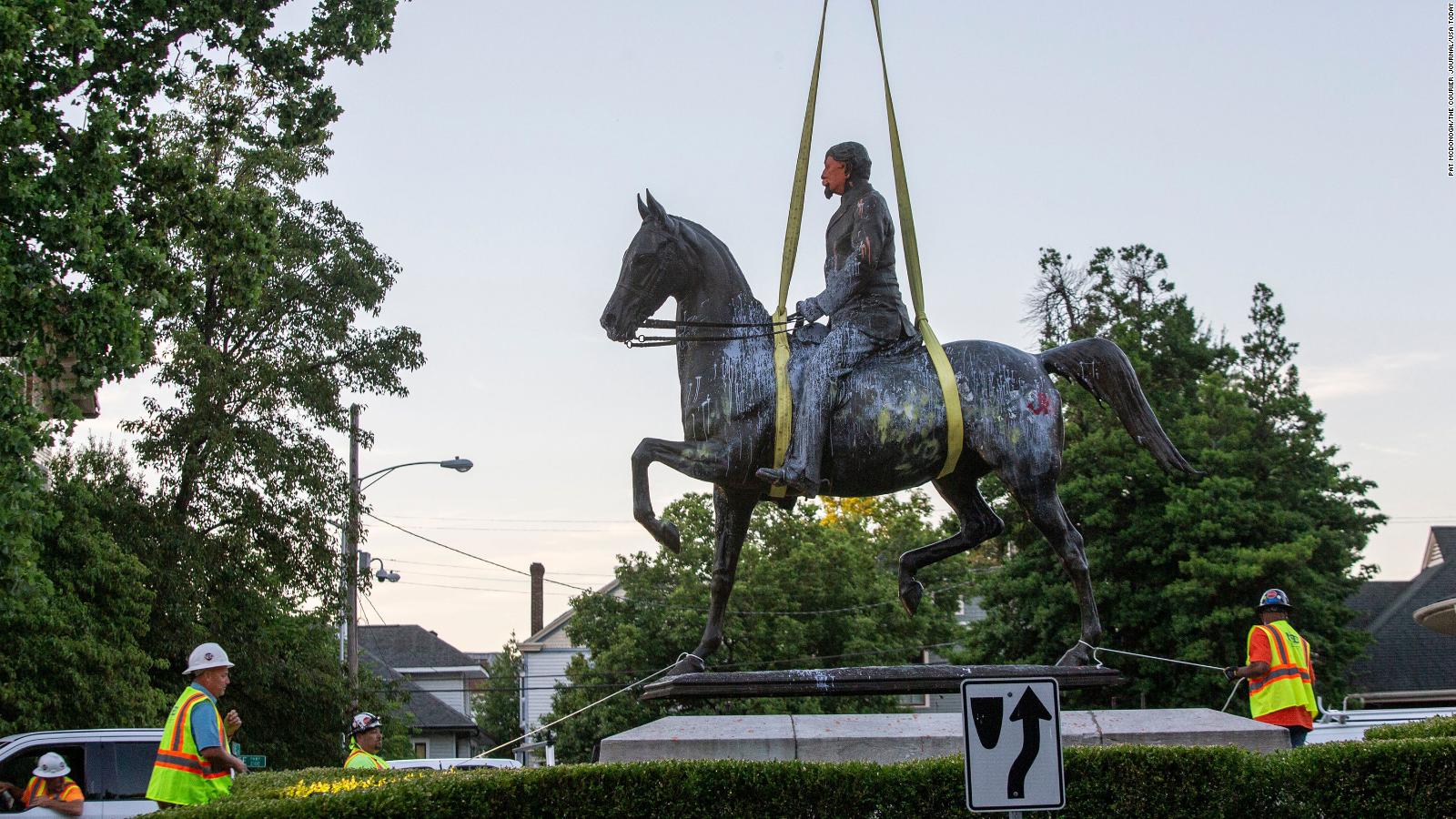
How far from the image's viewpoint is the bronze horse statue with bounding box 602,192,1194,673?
1163 cm

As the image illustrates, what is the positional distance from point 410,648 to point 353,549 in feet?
203

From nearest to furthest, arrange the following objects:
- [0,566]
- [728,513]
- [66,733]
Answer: [728,513] → [0,566] → [66,733]

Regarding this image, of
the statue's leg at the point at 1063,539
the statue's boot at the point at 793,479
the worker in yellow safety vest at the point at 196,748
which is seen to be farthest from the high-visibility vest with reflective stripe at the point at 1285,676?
the worker in yellow safety vest at the point at 196,748

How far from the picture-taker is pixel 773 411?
38.4ft

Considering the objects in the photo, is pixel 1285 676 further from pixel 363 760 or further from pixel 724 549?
pixel 363 760

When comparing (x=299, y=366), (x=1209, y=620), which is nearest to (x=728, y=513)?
(x=299, y=366)

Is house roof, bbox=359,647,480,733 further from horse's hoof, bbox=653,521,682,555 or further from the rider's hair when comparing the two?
the rider's hair

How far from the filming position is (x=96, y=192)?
56.0 ft

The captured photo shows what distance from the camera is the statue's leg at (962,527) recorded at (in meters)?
12.4

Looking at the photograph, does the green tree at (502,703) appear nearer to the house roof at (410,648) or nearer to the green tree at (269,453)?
the house roof at (410,648)

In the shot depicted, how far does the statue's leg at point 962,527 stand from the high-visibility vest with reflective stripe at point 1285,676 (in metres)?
2.18

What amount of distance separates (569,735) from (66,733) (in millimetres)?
35208

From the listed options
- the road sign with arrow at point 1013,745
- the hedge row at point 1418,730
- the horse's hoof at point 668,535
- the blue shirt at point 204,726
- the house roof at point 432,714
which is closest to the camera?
the road sign with arrow at point 1013,745

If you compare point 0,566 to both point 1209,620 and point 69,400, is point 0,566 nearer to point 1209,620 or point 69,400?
point 69,400
